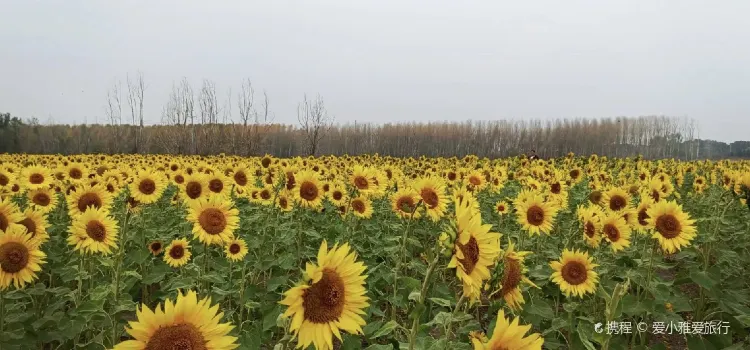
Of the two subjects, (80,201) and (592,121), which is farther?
(592,121)

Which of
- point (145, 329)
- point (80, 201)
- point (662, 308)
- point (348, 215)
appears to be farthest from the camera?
point (348, 215)

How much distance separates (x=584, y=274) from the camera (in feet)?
12.0

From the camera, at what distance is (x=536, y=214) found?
468cm

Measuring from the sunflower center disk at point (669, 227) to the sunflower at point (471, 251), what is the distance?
285 centimetres

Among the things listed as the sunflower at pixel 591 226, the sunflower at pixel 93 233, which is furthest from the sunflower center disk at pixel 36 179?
the sunflower at pixel 591 226

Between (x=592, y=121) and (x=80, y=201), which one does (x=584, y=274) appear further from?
(x=592, y=121)

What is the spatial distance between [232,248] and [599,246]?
3.22 m

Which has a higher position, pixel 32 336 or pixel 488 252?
pixel 488 252

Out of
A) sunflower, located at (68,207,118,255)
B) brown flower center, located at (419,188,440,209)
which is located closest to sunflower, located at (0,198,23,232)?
sunflower, located at (68,207,118,255)

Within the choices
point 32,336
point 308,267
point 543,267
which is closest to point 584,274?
point 543,267

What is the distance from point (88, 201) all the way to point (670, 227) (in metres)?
5.12

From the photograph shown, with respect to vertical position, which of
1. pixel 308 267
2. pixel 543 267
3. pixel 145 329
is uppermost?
pixel 308 267

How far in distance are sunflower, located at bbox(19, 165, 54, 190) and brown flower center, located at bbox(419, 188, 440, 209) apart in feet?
14.3

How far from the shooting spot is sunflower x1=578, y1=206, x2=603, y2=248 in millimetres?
4281
